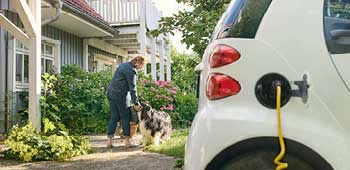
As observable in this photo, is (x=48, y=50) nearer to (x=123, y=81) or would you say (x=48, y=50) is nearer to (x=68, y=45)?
(x=68, y=45)

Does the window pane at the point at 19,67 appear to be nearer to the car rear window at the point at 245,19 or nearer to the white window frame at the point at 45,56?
the white window frame at the point at 45,56

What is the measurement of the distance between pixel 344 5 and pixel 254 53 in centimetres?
53

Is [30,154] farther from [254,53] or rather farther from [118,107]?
[254,53]

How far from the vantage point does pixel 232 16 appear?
2611 mm

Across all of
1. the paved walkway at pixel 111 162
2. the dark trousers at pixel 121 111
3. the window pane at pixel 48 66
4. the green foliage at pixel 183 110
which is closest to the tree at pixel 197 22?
the paved walkway at pixel 111 162

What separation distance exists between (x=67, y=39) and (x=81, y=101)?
309 cm

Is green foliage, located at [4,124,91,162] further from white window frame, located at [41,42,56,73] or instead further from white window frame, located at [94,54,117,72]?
white window frame, located at [94,54,117,72]

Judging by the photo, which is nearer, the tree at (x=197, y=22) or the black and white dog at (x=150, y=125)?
the tree at (x=197, y=22)

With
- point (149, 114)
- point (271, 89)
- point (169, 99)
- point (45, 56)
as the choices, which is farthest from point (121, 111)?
point (271, 89)

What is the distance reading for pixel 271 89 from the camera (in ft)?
8.09

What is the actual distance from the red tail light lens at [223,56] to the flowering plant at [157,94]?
375 inches

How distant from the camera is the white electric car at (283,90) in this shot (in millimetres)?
2426

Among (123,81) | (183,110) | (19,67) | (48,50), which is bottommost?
(183,110)

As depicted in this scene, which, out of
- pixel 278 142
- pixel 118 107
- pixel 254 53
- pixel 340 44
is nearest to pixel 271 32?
pixel 254 53
